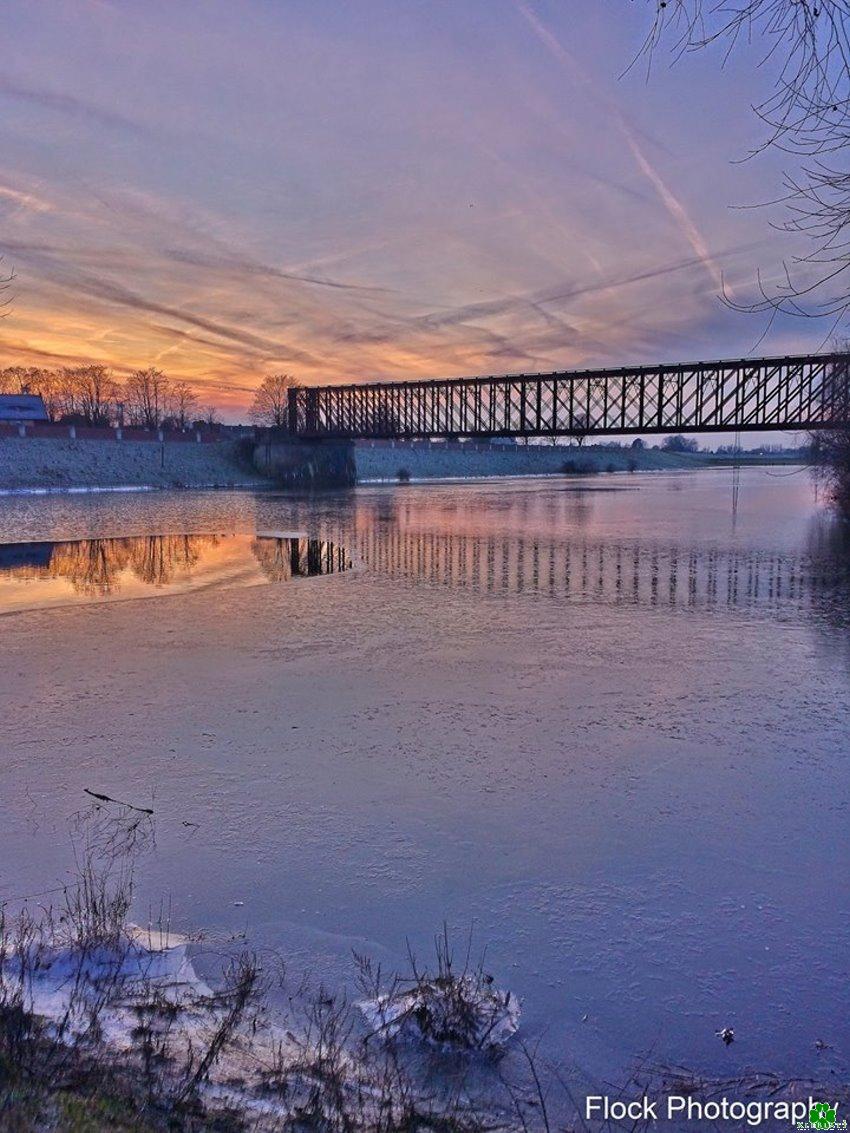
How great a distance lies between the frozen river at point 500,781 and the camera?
4.59m

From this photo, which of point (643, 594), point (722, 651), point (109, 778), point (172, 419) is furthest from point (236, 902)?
point (172, 419)

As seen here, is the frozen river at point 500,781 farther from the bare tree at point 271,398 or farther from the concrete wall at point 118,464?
the bare tree at point 271,398

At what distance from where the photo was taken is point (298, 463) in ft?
273

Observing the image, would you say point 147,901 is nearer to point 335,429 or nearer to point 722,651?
point 722,651

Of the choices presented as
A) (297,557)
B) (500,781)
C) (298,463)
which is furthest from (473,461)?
(500,781)

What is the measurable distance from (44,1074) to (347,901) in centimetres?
223

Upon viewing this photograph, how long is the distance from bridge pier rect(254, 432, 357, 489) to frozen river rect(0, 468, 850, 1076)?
219 feet

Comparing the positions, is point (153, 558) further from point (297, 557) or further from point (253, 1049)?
point (253, 1049)

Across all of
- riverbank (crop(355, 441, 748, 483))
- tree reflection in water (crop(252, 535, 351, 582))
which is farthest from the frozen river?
riverbank (crop(355, 441, 748, 483))

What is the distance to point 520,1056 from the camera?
391 centimetres

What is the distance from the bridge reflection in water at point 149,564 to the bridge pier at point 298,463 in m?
54.3

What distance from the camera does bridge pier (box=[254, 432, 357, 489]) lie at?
8281 centimetres

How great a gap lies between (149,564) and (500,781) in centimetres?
1683

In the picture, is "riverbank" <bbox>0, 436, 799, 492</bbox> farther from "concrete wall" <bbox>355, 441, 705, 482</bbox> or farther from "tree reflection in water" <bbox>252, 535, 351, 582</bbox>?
"tree reflection in water" <bbox>252, 535, 351, 582</bbox>
